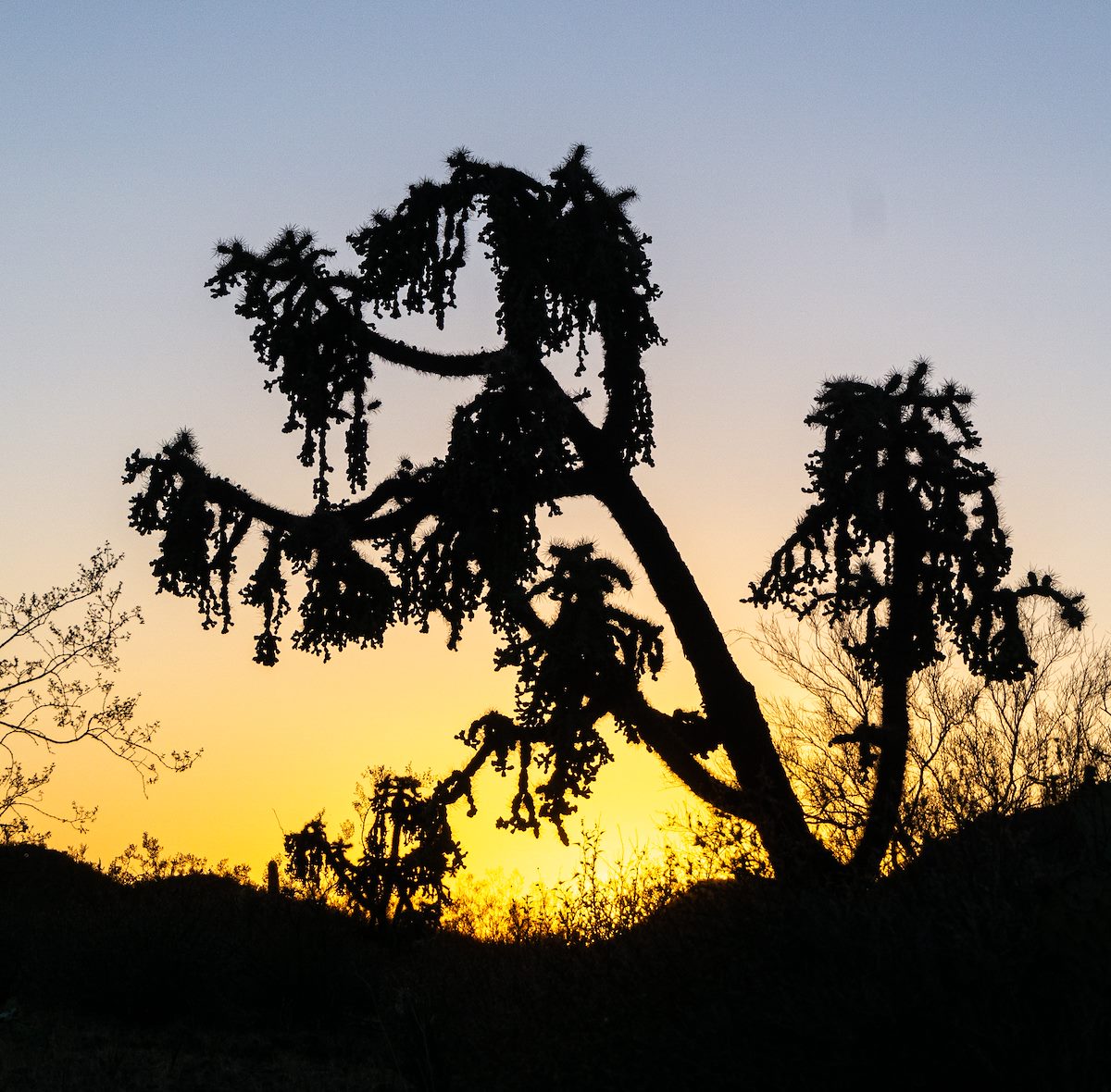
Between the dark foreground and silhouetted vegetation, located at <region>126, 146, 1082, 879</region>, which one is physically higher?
silhouetted vegetation, located at <region>126, 146, 1082, 879</region>

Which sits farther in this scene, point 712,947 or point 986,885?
point 712,947

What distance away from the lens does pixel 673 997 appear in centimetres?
914

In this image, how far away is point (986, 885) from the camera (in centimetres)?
824

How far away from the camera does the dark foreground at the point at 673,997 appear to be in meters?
7.38

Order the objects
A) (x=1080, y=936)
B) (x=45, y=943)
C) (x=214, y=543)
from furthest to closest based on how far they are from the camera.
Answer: (x=45, y=943) < (x=214, y=543) < (x=1080, y=936)

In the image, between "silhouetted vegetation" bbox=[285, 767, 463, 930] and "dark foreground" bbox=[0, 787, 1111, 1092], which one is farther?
"silhouetted vegetation" bbox=[285, 767, 463, 930]

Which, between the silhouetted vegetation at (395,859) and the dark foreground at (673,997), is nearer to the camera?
the dark foreground at (673,997)

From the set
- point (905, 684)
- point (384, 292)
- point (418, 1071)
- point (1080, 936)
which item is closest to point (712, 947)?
point (1080, 936)

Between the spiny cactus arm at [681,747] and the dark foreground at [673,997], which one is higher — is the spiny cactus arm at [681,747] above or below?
above

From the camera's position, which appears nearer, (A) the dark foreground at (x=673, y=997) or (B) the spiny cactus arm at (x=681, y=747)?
(A) the dark foreground at (x=673, y=997)

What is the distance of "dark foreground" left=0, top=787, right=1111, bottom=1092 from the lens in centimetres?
738

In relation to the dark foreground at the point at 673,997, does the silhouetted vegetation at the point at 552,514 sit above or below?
above

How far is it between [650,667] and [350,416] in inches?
169

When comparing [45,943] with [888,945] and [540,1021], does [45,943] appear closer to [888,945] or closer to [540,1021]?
[540,1021]
